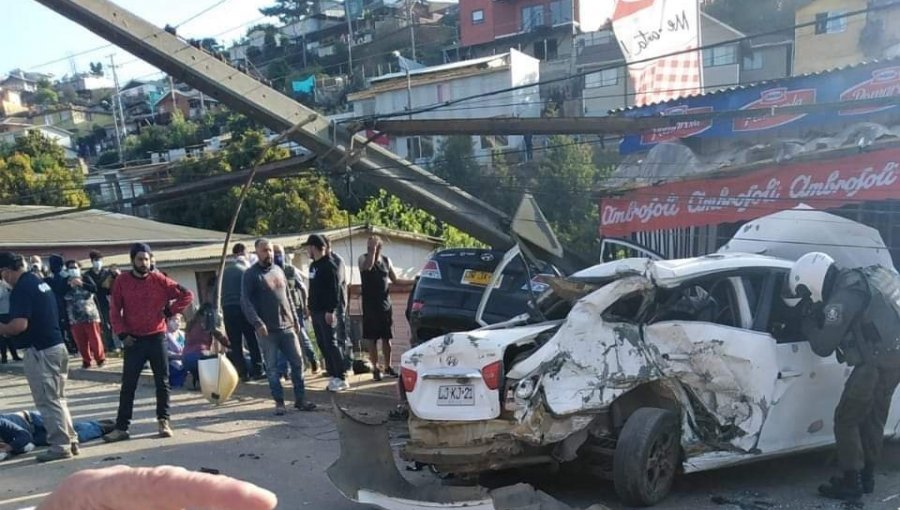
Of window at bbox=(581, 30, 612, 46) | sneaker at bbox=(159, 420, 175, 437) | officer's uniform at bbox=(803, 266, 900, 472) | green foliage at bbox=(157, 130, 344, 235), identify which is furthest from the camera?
window at bbox=(581, 30, 612, 46)

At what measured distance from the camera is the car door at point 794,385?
5293mm

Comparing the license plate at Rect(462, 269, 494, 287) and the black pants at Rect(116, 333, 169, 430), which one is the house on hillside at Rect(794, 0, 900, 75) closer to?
the license plate at Rect(462, 269, 494, 287)

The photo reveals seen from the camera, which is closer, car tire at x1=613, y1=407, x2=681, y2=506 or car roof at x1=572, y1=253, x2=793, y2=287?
car tire at x1=613, y1=407, x2=681, y2=506

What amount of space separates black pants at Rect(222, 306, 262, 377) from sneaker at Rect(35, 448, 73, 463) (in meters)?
3.20

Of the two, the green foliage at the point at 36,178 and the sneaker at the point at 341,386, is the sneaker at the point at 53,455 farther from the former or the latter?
the green foliage at the point at 36,178

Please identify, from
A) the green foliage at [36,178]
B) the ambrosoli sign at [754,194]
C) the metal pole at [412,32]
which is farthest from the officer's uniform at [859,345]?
the metal pole at [412,32]

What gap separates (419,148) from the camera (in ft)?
125

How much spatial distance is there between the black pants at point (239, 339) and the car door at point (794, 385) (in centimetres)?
643

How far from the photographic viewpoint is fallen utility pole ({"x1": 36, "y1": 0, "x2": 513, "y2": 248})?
1052 cm

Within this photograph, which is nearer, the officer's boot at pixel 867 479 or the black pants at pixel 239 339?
the officer's boot at pixel 867 479

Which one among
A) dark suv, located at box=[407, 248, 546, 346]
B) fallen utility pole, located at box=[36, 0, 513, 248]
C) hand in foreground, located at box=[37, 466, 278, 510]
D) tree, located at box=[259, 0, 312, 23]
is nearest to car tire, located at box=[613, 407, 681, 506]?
dark suv, located at box=[407, 248, 546, 346]

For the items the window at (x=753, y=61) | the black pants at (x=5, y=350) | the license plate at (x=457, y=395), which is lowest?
the black pants at (x=5, y=350)

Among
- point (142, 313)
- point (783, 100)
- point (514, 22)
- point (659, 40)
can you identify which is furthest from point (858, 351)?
point (514, 22)

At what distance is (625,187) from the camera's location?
40.0ft
